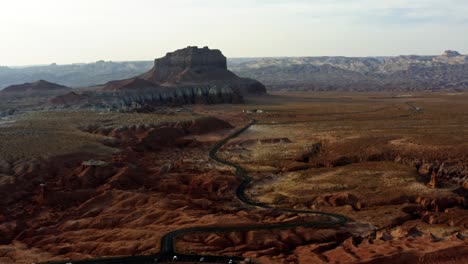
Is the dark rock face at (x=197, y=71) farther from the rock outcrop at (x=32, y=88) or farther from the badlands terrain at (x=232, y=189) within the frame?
the badlands terrain at (x=232, y=189)

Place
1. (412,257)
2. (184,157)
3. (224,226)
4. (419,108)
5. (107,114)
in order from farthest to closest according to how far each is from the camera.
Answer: (419,108) < (107,114) < (184,157) < (224,226) < (412,257)

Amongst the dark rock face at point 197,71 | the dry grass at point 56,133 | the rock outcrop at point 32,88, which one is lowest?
the dry grass at point 56,133

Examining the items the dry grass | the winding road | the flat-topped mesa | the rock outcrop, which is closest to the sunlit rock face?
the flat-topped mesa

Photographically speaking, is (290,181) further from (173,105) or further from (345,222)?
(173,105)

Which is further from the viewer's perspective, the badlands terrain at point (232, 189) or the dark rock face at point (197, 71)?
the dark rock face at point (197, 71)

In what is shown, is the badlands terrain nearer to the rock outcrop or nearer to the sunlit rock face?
the sunlit rock face

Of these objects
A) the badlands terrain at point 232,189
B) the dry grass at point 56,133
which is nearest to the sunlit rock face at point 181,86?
the dry grass at point 56,133

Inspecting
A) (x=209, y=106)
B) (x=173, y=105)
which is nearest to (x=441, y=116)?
(x=209, y=106)
